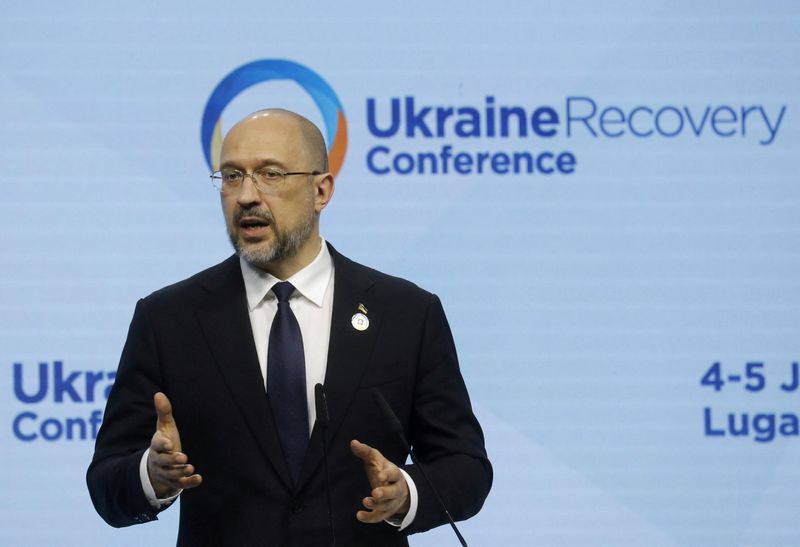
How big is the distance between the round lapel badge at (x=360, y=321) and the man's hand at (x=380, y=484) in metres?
0.36

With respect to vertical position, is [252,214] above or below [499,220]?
below

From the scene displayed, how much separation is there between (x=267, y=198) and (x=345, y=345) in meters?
0.31

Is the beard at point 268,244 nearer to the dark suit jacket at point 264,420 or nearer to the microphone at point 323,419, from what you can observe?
the dark suit jacket at point 264,420

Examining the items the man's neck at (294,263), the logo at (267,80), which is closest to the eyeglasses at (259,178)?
the man's neck at (294,263)

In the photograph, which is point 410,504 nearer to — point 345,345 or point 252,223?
point 345,345

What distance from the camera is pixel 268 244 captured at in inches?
82.0

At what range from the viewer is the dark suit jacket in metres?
1.96

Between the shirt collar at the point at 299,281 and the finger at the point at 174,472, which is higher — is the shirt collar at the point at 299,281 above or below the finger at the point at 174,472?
above

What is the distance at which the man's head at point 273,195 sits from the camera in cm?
208

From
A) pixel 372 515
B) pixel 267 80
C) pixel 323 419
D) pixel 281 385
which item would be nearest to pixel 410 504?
pixel 372 515

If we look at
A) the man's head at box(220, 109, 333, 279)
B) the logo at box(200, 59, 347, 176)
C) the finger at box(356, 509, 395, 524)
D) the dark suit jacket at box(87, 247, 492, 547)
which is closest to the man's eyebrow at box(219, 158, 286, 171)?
the man's head at box(220, 109, 333, 279)

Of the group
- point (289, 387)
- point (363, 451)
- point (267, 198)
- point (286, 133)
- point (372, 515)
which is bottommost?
point (372, 515)

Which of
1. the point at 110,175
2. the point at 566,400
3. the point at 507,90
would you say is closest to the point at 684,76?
the point at 507,90

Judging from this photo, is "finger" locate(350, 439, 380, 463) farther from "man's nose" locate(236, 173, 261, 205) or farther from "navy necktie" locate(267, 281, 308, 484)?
"man's nose" locate(236, 173, 261, 205)
